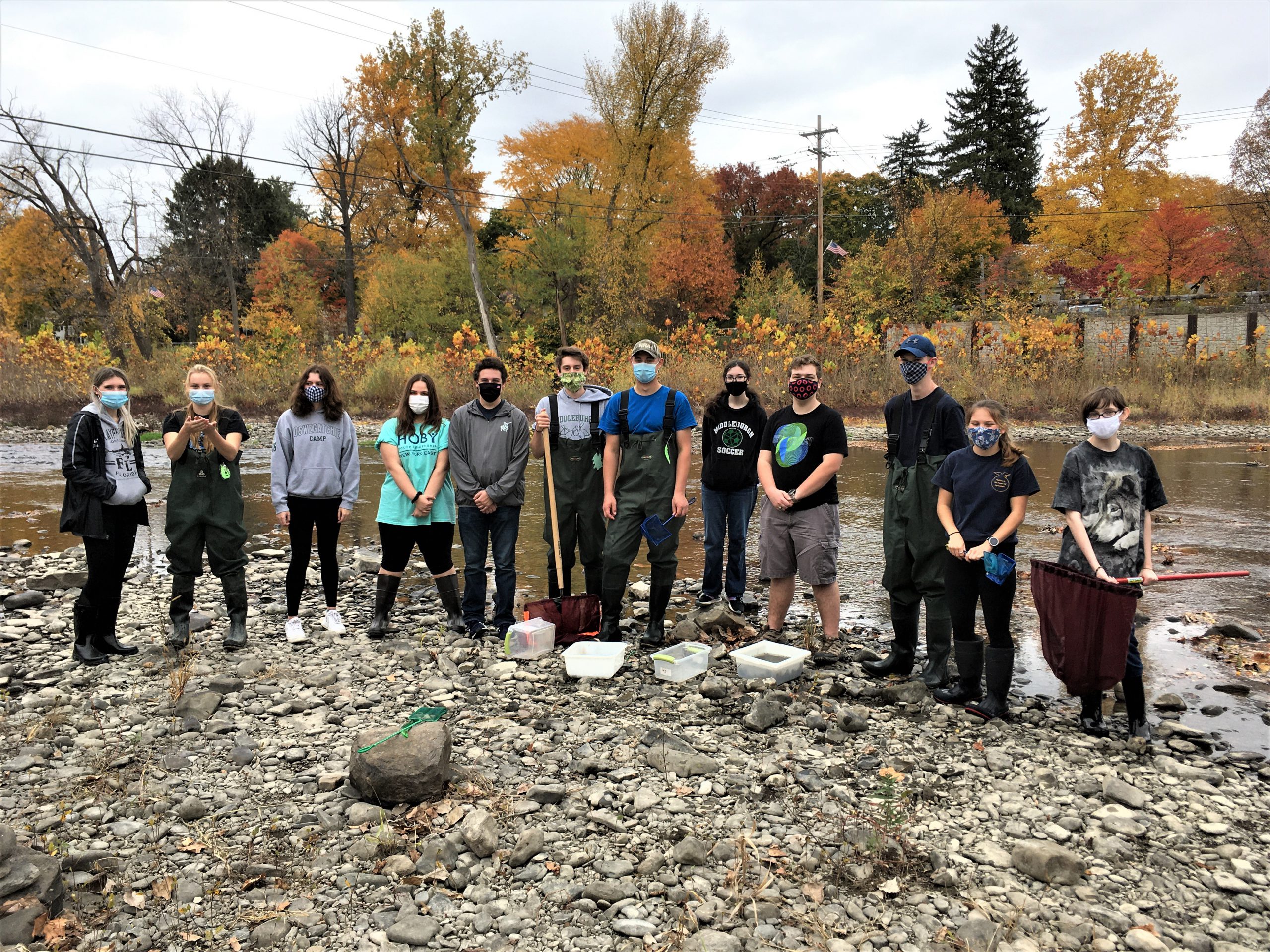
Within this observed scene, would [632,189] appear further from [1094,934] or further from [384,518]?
[1094,934]

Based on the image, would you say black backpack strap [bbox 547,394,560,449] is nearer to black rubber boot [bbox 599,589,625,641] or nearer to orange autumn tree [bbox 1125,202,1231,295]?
black rubber boot [bbox 599,589,625,641]

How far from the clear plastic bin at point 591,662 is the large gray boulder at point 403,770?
1468 mm

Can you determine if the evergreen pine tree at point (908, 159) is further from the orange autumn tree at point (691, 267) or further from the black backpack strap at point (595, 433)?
the black backpack strap at point (595, 433)

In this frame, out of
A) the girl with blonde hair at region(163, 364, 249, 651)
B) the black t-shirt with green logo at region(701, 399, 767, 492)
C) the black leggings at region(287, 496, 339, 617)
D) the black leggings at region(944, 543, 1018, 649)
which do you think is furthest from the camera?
the black t-shirt with green logo at region(701, 399, 767, 492)

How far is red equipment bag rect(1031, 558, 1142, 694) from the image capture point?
4.19 metres

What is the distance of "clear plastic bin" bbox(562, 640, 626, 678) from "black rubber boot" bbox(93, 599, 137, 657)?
3043 mm

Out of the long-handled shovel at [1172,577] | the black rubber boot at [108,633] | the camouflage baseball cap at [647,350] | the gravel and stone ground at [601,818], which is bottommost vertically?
the gravel and stone ground at [601,818]

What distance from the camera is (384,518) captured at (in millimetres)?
6250

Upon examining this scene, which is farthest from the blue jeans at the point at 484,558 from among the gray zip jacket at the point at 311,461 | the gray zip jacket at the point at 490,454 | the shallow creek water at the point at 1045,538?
the shallow creek water at the point at 1045,538

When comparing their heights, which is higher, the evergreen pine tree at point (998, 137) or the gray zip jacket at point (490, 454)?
the evergreen pine tree at point (998, 137)

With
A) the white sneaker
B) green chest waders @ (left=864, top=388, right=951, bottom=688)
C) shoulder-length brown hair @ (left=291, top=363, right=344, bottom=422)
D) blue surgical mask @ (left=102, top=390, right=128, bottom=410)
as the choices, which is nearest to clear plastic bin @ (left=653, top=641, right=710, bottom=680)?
green chest waders @ (left=864, top=388, right=951, bottom=688)

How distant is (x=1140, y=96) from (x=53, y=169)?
1851 inches

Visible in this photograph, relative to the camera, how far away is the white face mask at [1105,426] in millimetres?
4461

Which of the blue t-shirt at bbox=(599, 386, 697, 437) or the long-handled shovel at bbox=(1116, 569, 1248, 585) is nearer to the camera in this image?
the long-handled shovel at bbox=(1116, 569, 1248, 585)
